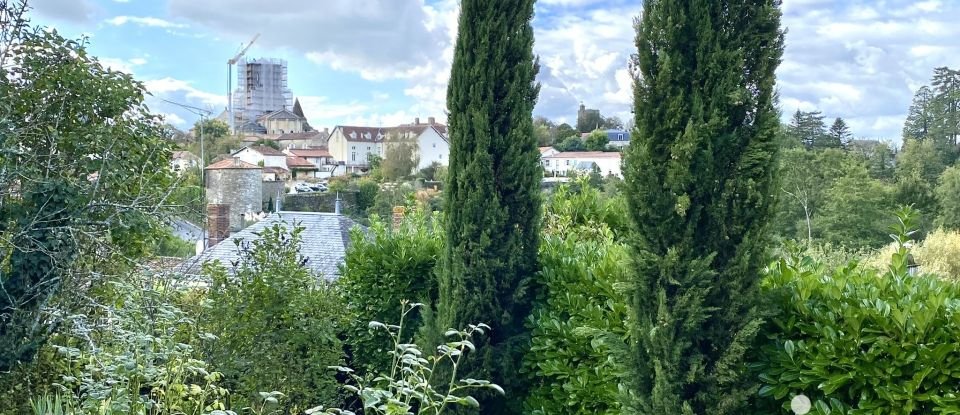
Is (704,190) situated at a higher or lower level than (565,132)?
lower

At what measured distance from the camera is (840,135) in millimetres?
31500

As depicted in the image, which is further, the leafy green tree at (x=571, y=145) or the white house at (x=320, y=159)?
the white house at (x=320, y=159)

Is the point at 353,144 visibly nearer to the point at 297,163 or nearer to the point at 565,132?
the point at 297,163

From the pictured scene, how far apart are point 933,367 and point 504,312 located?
2439 mm

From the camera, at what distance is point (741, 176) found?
9.36 feet

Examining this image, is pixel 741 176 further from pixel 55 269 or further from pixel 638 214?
pixel 55 269

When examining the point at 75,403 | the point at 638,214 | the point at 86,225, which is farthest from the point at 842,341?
the point at 86,225

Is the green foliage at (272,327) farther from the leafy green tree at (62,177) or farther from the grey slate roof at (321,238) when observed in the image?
the grey slate roof at (321,238)

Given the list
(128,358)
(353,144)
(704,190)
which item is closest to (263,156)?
(353,144)

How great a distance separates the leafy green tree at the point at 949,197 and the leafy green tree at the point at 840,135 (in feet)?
24.0

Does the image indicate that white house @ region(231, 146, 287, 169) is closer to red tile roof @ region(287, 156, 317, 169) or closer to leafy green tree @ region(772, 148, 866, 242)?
red tile roof @ region(287, 156, 317, 169)

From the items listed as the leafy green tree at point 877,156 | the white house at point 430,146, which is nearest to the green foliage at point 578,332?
the leafy green tree at point 877,156

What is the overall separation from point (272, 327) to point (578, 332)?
2.21 meters

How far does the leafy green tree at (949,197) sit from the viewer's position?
72.9ft
